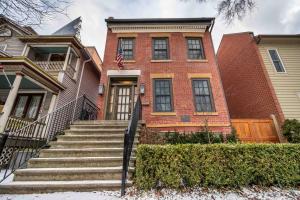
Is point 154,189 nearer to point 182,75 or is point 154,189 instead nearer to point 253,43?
point 182,75

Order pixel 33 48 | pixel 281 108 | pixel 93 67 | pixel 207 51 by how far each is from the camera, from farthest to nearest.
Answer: pixel 93 67 → pixel 33 48 → pixel 207 51 → pixel 281 108

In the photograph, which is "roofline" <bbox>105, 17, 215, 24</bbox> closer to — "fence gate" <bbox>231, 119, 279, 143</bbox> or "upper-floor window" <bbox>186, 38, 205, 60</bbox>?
"upper-floor window" <bbox>186, 38, 205, 60</bbox>

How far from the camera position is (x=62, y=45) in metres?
9.38

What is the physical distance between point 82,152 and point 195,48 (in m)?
8.33

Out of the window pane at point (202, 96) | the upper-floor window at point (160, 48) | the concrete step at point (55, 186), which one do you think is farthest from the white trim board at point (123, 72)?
the concrete step at point (55, 186)

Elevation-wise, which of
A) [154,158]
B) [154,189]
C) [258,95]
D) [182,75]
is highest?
[182,75]

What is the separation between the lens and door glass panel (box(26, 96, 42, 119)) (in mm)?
8664

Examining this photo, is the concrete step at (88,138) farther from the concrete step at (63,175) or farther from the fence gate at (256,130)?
the fence gate at (256,130)

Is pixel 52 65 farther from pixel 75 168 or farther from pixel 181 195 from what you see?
pixel 181 195

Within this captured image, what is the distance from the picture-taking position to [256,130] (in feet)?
25.2

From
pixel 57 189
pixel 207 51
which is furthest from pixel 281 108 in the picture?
pixel 57 189

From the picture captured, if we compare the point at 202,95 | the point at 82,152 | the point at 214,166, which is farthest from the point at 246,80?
the point at 82,152

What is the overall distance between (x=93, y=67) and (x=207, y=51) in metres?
8.63

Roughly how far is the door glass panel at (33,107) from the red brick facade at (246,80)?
42.2 ft
